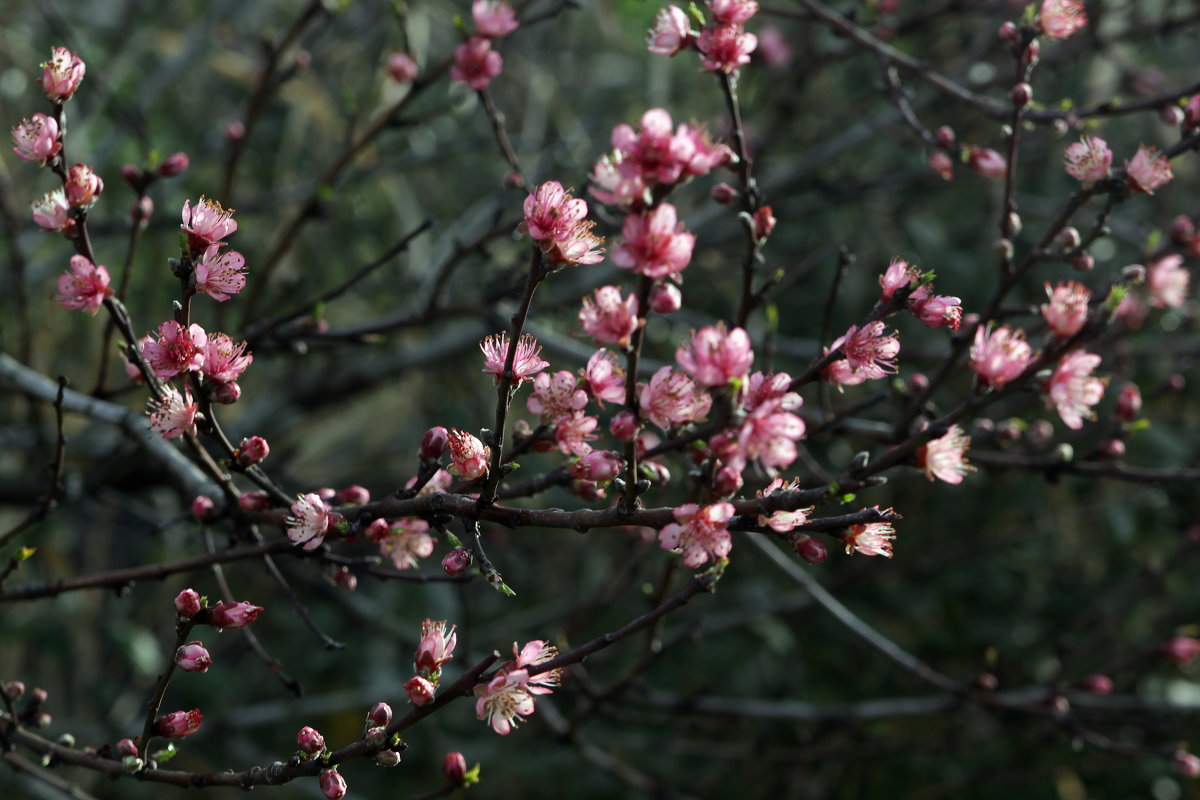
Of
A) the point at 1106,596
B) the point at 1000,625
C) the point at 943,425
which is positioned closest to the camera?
the point at 943,425

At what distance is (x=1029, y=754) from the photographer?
329 centimetres

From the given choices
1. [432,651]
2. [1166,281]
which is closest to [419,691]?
[432,651]

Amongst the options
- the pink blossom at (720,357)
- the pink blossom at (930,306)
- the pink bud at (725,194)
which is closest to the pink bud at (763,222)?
the pink bud at (725,194)

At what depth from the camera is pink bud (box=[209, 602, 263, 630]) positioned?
54.1 inches

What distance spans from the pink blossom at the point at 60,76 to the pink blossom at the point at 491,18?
0.90 m

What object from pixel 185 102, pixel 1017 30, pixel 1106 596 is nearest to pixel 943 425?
pixel 1017 30

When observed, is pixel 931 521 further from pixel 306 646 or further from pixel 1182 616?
pixel 306 646

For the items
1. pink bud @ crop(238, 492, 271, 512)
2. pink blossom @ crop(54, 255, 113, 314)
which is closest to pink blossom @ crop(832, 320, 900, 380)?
pink bud @ crop(238, 492, 271, 512)

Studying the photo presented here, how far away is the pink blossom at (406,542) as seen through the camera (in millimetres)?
1557

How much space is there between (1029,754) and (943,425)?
2613mm

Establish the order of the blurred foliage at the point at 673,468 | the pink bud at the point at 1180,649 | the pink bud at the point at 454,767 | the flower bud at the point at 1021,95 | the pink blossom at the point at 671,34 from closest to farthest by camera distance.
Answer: the pink bud at the point at 454,767
the pink blossom at the point at 671,34
the flower bud at the point at 1021,95
the pink bud at the point at 1180,649
the blurred foliage at the point at 673,468

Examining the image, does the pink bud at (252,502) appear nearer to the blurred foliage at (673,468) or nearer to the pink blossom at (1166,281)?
the blurred foliage at (673,468)

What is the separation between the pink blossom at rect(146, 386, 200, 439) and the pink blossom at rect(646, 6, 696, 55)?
34.8 inches

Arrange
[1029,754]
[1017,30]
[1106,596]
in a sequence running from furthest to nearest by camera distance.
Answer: [1106,596]
[1029,754]
[1017,30]
